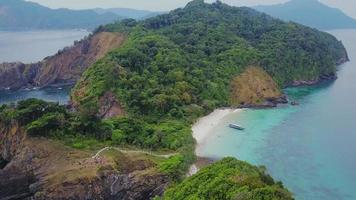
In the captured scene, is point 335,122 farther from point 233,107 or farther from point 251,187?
Answer: point 251,187

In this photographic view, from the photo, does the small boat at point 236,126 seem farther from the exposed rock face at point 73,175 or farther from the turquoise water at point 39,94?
the turquoise water at point 39,94

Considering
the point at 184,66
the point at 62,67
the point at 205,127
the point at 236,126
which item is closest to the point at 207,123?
the point at 205,127

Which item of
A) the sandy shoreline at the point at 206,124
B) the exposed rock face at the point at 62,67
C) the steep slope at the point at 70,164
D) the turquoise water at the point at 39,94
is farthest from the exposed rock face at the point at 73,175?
the exposed rock face at the point at 62,67

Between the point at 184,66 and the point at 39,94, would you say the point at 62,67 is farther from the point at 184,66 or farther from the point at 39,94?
the point at 184,66

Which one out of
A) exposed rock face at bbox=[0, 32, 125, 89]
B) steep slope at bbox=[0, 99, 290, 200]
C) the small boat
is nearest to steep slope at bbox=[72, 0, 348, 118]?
exposed rock face at bbox=[0, 32, 125, 89]

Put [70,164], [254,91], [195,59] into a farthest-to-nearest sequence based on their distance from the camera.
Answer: [195,59] → [254,91] → [70,164]

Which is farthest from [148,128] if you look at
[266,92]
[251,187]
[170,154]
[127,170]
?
[266,92]
